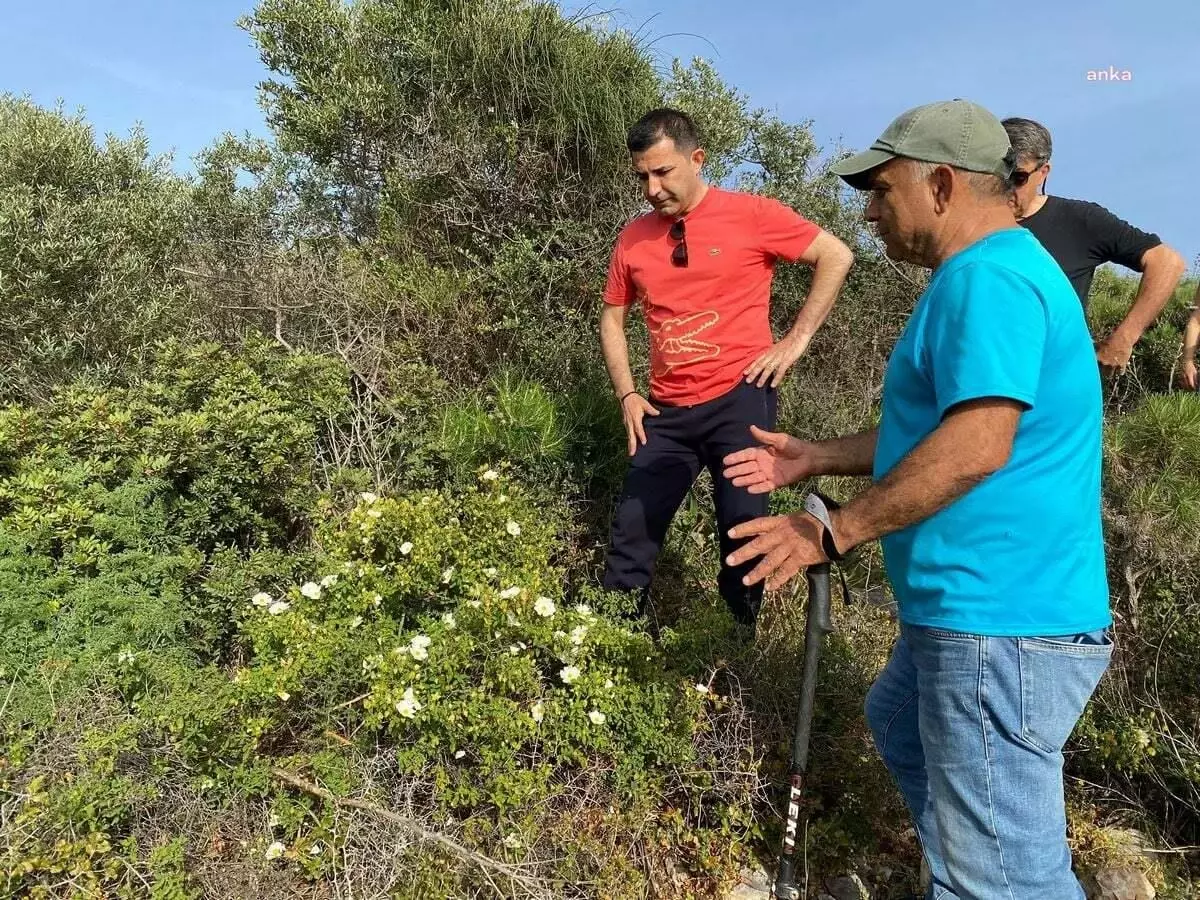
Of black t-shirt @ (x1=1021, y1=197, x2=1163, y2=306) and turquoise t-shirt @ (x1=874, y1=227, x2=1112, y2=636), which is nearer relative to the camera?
→ turquoise t-shirt @ (x1=874, y1=227, x2=1112, y2=636)

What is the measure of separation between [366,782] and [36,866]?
909 millimetres

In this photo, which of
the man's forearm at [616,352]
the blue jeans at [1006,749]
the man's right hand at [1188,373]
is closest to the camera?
the blue jeans at [1006,749]

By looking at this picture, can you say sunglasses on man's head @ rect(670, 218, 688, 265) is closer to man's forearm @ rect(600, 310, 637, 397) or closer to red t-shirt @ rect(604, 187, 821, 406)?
red t-shirt @ rect(604, 187, 821, 406)

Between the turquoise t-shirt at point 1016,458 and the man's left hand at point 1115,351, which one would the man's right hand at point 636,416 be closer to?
the turquoise t-shirt at point 1016,458

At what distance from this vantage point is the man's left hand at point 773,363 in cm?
299

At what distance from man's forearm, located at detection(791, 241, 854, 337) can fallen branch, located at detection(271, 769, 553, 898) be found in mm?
2248

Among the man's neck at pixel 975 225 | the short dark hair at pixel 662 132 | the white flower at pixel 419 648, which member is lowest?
the white flower at pixel 419 648

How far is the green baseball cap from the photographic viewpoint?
5.11 feet

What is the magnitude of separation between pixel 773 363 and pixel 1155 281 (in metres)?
1.76

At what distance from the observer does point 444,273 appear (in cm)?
543

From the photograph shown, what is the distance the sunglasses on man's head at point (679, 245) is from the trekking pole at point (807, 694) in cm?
161

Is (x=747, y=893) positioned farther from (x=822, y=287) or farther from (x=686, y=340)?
(x=822, y=287)

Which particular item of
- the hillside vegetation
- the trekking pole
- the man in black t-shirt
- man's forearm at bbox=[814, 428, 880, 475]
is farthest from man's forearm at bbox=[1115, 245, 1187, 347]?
the trekking pole

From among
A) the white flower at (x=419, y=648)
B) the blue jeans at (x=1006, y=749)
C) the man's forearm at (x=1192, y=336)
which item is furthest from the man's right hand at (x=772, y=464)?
the man's forearm at (x=1192, y=336)
